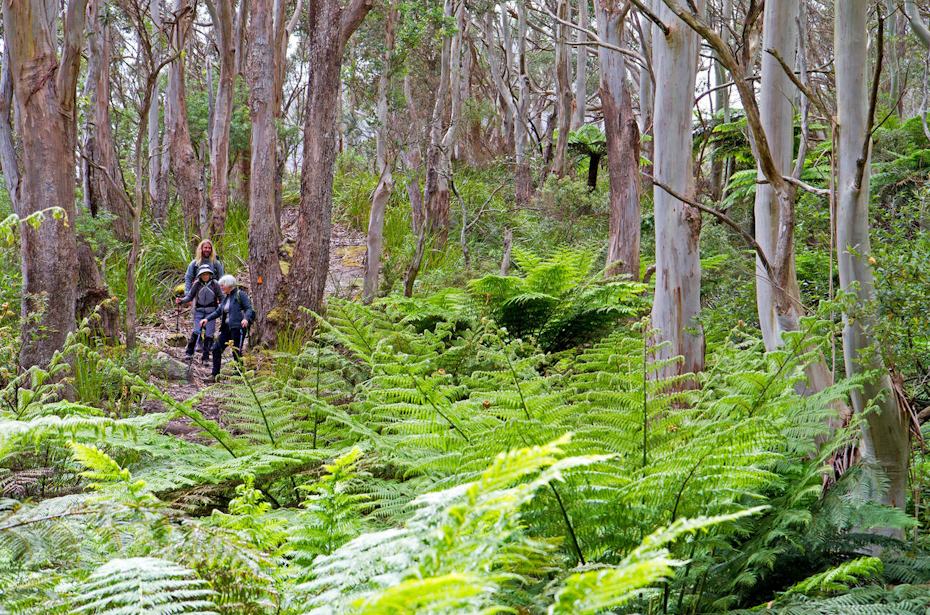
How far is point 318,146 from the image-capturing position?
7.50 meters

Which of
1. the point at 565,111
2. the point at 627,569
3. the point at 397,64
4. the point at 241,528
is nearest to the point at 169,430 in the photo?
the point at 241,528

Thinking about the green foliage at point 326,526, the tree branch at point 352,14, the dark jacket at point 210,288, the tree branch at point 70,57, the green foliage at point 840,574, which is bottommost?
the green foliage at point 840,574

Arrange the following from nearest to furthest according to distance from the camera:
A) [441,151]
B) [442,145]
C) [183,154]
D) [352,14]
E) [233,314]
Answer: [352,14]
[233,314]
[441,151]
[442,145]
[183,154]

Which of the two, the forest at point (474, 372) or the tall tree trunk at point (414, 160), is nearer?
the forest at point (474, 372)

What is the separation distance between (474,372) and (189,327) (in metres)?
7.87

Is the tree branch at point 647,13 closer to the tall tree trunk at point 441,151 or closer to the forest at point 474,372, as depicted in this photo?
the forest at point 474,372

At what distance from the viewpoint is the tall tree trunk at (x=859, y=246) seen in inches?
99.1

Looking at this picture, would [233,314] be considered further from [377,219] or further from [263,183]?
[377,219]

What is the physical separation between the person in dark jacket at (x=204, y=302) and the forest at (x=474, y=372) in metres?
0.04

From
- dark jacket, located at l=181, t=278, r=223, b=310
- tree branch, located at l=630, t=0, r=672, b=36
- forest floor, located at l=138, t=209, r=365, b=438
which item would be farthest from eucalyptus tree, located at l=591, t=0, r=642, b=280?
dark jacket, located at l=181, t=278, r=223, b=310

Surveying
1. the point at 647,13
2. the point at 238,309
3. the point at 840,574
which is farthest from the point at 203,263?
the point at 840,574

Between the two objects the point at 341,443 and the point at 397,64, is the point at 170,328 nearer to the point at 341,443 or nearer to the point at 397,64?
the point at 397,64

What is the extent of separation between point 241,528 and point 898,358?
8.00 feet

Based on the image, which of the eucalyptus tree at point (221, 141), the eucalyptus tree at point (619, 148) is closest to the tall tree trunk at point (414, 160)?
the eucalyptus tree at point (221, 141)
